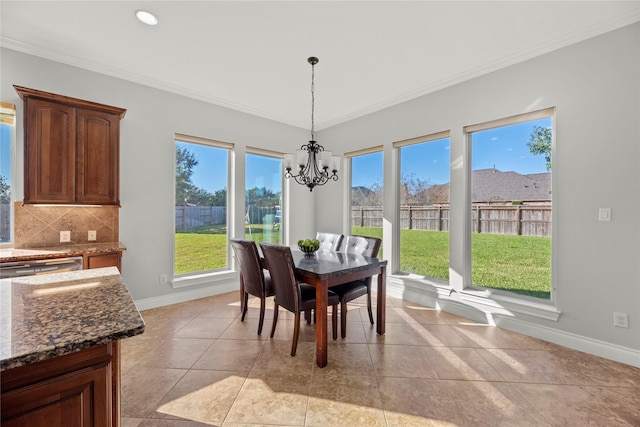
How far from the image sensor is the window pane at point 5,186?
2676 mm

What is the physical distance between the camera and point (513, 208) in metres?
3.03

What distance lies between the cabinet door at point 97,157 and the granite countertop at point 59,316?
174 centimetres

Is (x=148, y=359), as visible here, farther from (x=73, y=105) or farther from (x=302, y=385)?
(x=73, y=105)

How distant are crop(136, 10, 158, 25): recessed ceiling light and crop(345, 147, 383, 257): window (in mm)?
3051

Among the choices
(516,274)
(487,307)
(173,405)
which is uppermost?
(516,274)

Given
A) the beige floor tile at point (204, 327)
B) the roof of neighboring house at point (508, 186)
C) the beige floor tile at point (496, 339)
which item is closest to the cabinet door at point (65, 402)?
the beige floor tile at point (204, 327)

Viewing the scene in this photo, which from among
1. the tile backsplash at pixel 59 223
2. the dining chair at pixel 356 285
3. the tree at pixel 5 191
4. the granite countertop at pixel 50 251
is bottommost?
the dining chair at pixel 356 285

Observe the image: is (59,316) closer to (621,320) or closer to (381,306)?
(381,306)

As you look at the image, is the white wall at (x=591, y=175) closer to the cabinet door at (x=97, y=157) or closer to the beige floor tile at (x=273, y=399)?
the beige floor tile at (x=273, y=399)

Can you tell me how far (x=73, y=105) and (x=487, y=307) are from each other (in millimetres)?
→ 4748

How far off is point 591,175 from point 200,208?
4.41m

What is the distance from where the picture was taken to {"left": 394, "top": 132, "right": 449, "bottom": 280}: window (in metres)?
3.59

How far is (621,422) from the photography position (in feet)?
5.39

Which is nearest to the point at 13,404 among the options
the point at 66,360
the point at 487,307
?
the point at 66,360
